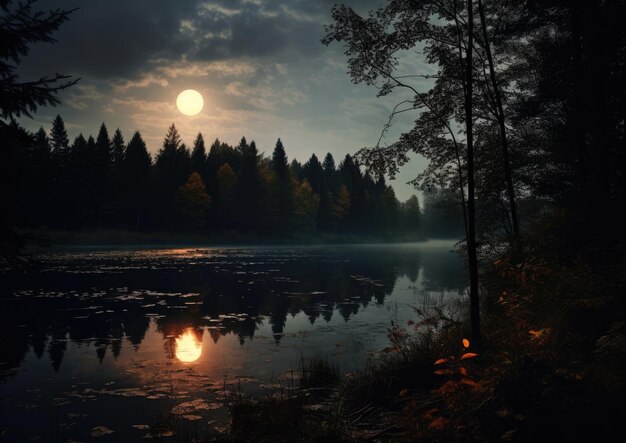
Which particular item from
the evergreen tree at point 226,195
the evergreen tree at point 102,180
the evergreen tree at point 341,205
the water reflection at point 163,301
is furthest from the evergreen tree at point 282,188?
the water reflection at point 163,301

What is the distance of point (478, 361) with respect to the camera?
8.27 m

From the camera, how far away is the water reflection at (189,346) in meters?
11.7

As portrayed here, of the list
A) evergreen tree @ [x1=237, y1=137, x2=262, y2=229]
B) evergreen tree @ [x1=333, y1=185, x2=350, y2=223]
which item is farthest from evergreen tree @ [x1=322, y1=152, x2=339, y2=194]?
evergreen tree @ [x1=237, y1=137, x2=262, y2=229]

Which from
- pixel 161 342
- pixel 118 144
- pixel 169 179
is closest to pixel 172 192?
pixel 169 179

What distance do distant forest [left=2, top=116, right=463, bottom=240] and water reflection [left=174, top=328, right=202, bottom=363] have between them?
42.5 metres

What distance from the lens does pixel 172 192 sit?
75375mm

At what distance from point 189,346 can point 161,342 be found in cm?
108

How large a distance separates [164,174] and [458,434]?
78.8 metres

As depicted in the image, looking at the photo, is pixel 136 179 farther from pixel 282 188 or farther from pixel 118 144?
pixel 282 188

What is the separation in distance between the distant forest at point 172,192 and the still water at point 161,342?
33.8 meters

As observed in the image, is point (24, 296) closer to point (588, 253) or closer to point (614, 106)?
point (588, 253)

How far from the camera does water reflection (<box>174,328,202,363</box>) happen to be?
38.4 feet

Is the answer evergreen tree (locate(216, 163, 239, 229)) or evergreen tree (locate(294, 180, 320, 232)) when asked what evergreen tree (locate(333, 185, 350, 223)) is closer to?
evergreen tree (locate(294, 180, 320, 232))

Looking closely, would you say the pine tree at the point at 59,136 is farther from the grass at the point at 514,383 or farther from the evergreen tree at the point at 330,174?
the grass at the point at 514,383
